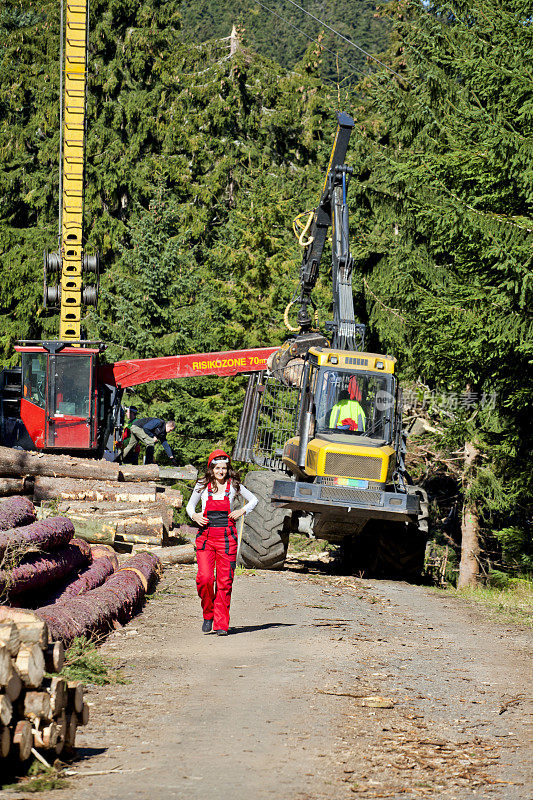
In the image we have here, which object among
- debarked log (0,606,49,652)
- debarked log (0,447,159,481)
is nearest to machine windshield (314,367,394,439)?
debarked log (0,447,159,481)

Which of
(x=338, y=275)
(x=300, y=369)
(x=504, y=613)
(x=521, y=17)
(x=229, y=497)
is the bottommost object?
(x=504, y=613)

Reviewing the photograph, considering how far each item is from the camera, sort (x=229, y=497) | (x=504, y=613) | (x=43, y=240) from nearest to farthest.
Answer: (x=229, y=497) → (x=504, y=613) → (x=43, y=240)

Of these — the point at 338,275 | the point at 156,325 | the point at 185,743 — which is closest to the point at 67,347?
the point at 338,275

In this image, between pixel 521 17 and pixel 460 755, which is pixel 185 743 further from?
pixel 521 17

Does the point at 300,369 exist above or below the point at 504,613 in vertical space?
above

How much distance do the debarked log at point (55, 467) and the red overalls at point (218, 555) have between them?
7.20m

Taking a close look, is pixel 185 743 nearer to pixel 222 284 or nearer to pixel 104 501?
pixel 104 501

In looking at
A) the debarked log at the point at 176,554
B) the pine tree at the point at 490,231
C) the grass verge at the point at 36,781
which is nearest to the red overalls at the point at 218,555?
the grass verge at the point at 36,781

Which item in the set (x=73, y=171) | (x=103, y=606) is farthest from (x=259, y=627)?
(x=73, y=171)

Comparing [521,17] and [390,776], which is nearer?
A: [390,776]

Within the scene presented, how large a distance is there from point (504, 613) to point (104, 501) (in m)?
7.29

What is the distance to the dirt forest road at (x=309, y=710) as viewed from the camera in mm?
5477

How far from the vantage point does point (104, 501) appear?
17.2m

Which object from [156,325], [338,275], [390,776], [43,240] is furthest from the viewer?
[43,240]
